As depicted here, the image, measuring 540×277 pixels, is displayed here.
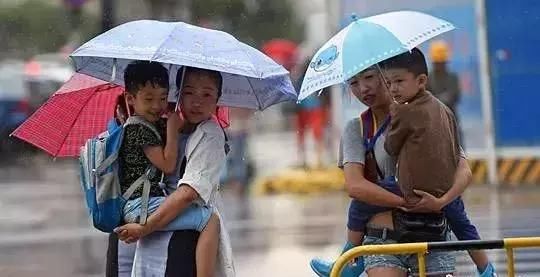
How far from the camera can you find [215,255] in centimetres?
509

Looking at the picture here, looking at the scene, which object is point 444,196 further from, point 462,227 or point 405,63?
point 405,63

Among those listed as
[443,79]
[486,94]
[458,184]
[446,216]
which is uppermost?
[443,79]

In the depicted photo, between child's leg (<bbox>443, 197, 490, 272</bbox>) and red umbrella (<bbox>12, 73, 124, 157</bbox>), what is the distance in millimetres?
1568

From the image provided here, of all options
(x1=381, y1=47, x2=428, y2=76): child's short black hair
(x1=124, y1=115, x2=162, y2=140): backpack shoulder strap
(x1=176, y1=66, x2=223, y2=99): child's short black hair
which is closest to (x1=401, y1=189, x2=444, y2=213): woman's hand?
(x1=381, y1=47, x2=428, y2=76): child's short black hair

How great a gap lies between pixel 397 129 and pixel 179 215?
938mm

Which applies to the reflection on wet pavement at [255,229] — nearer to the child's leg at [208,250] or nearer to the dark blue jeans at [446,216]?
the dark blue jeans at [446,216]

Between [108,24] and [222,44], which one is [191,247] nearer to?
[222,44]

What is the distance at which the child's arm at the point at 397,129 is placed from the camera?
4887 mm

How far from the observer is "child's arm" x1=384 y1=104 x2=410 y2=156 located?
4.89m

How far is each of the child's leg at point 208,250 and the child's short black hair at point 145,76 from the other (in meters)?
0.59

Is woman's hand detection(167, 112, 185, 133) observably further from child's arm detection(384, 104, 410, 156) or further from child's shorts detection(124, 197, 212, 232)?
child's arm detection(384, 104, 410, 156)

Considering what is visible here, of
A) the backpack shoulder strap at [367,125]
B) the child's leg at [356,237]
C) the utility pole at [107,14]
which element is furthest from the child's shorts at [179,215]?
the utility pole at [107,14]

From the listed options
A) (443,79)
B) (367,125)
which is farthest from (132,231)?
(443,79)

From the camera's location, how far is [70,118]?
18.4 ft
